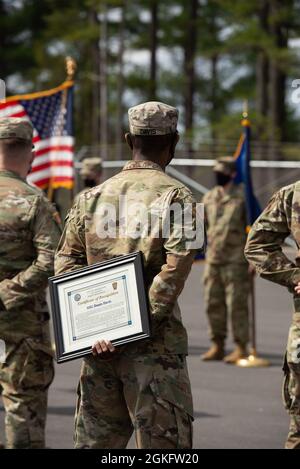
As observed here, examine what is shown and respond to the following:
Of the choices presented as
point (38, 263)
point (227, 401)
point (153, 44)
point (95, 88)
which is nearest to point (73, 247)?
point (38, 263)

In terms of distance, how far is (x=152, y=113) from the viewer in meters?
5.38

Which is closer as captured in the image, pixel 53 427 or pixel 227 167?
pixel 53 427

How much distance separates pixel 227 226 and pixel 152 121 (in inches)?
297

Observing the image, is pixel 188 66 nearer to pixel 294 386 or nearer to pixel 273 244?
pixel 273 244

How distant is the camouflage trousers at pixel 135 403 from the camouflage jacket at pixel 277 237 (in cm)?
91

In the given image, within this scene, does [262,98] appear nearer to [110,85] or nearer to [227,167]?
[110,85]

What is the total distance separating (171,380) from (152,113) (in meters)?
1.18

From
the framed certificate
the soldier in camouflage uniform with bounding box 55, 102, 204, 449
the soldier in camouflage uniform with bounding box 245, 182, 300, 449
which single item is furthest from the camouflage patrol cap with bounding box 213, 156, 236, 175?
the framed certificate

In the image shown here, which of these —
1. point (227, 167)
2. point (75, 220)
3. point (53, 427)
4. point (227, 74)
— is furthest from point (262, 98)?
point (75, 220)

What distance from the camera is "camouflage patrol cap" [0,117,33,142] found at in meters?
6.55

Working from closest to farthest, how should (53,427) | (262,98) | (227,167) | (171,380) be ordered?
(171,380) < (53,427) < (227,167) < (262,98)

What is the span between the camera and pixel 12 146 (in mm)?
6648

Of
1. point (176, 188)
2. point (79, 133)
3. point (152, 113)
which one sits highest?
point (152, 113)

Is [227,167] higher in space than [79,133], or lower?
higher
